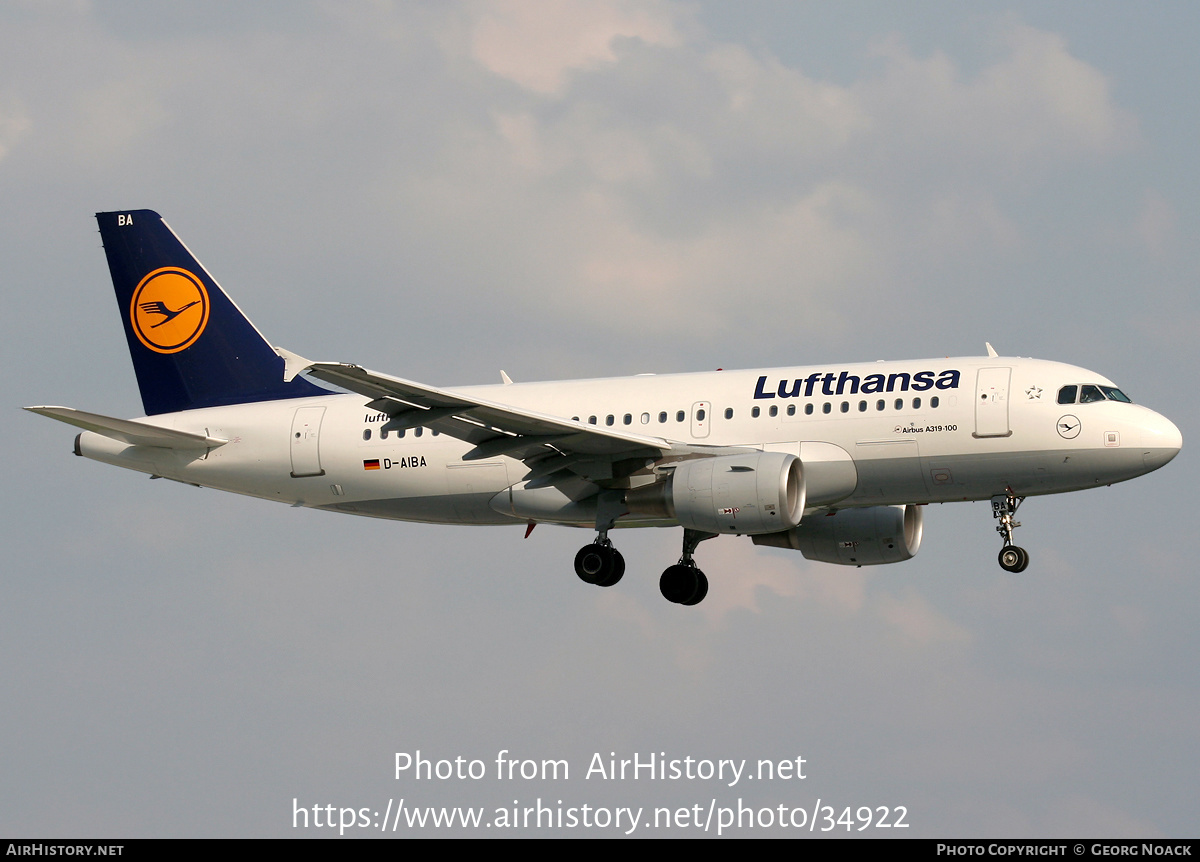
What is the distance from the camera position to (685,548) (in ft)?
125

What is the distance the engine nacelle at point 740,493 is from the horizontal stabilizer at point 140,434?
12.4 m

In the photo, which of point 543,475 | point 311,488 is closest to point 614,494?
point 543,475

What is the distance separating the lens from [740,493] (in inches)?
1286

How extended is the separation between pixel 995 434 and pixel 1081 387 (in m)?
2.20

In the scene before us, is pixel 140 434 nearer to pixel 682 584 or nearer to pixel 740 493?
pixel 682 584

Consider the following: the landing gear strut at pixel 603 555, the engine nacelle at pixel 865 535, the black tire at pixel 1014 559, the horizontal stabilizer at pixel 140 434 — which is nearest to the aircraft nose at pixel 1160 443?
the black tire at pixel 1014 559

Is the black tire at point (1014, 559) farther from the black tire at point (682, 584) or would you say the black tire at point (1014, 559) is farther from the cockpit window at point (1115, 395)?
the black tire at point (682, 584)

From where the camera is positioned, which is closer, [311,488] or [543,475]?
[543,475]

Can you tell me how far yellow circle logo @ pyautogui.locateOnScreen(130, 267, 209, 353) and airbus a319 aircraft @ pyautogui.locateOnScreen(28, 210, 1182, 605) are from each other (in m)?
0.05

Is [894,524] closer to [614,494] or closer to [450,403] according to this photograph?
[614,494]

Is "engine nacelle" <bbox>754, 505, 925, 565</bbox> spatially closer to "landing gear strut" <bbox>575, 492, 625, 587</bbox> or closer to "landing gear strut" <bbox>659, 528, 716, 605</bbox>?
"landing gear strut" <bbox>659, 528, 716, 605</bbox>

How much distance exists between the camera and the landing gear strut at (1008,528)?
1341 inches

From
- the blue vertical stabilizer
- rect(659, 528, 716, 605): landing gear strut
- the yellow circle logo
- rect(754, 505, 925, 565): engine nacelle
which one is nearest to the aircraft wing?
rect(659, 528, 716, 605): landing gear strut

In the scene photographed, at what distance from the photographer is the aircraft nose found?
33188mm
